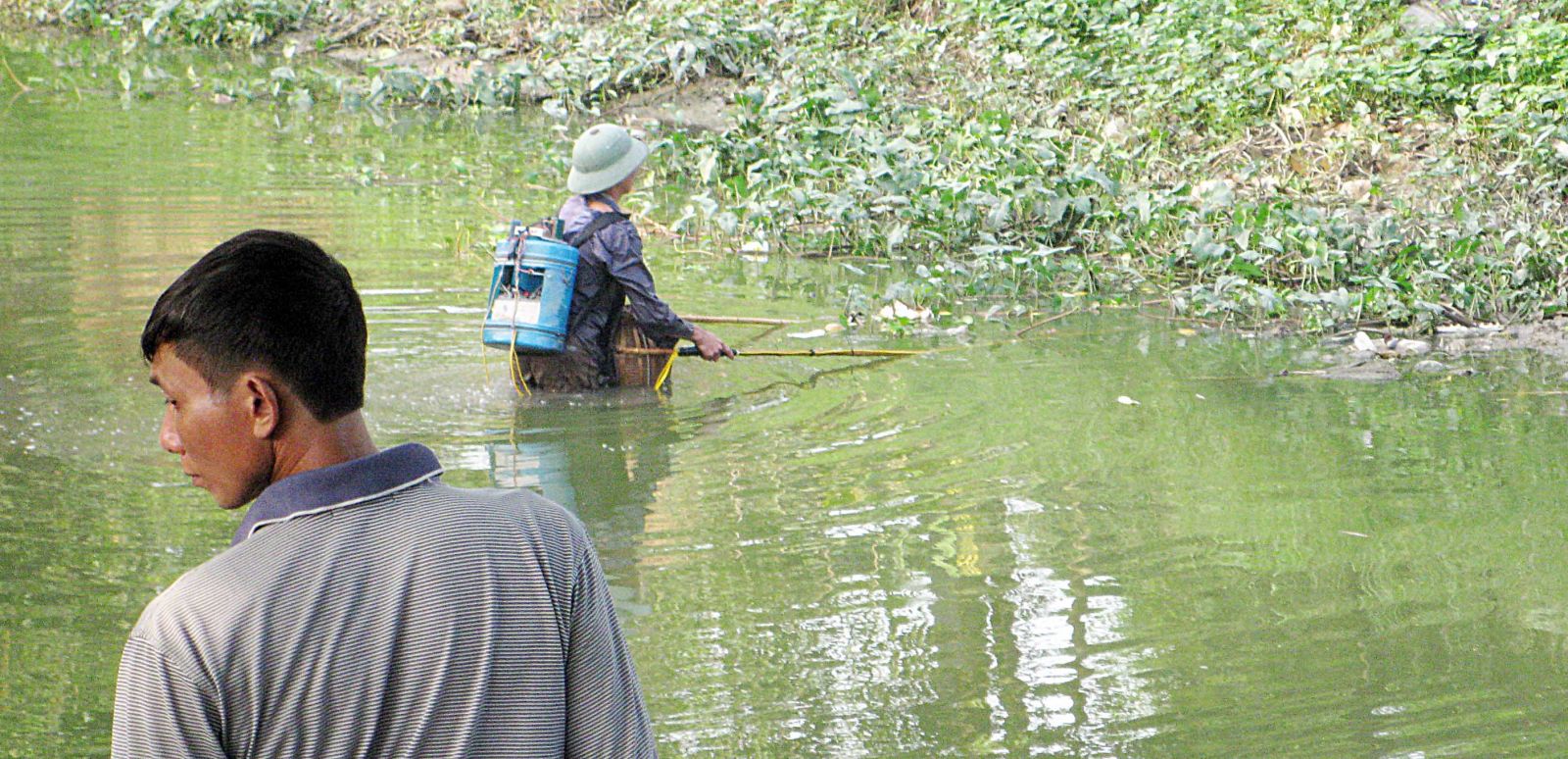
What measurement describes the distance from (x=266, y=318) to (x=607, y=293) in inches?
214

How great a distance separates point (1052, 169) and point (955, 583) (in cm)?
639

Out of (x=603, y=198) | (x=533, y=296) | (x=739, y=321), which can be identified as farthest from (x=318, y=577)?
(x=739, y=321)

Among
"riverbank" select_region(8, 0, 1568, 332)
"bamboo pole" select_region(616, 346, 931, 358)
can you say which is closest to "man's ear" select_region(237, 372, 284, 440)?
"bamboo pole" select_region(616, 346, 931, 358)

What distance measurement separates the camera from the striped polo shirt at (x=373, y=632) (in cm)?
182

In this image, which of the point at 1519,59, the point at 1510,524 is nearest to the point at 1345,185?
the point at 1519,59

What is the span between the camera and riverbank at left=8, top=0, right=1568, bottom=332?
30.6ft

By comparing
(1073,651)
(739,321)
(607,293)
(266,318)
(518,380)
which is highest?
(266,318)

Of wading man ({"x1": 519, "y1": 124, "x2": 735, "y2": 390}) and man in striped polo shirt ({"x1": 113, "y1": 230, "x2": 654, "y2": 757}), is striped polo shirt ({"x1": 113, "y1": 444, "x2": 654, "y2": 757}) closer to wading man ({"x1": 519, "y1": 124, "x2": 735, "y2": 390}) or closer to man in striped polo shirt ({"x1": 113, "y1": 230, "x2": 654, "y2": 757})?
man in striped polo shirt ({"x1": 113, "y1": 230, "x2": 654, "y2": 757})

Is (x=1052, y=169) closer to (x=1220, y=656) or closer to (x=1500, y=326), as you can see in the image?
(x=1500, y=326)

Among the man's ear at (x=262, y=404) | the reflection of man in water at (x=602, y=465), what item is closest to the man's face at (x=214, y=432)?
the man's ear at (x=262, y=404)

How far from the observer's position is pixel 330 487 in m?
1.91

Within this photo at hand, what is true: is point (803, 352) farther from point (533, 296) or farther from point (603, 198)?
point (533, 296)

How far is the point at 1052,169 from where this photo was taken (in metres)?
11.2

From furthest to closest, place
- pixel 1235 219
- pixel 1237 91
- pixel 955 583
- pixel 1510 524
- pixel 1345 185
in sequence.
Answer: pixel 1237 91 < pixel 1345 185 < pixel 1235 219 < pixel 1510 524 < pixel 955 583
